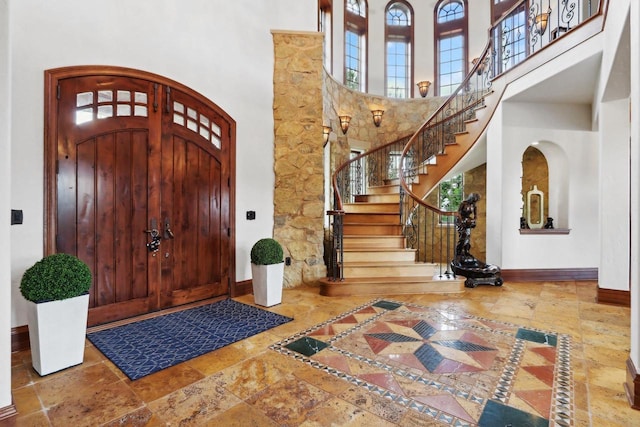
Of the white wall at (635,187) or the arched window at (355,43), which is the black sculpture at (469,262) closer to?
the white wall at (635,187)

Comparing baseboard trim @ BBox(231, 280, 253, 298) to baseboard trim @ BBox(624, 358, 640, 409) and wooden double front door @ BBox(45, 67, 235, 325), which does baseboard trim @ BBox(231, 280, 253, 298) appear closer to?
wooden double front door @ BBox(45, 67, 235, 325)

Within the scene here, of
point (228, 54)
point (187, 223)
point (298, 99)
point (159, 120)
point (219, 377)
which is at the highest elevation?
point (228, 54)

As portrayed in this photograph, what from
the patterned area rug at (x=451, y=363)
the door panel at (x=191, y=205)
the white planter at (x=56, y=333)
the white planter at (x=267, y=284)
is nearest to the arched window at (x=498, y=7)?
the door panel at (x=191, y=205)

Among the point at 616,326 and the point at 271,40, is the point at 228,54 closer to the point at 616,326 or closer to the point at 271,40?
the point at 271,40

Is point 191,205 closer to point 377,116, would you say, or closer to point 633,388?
point 633,388

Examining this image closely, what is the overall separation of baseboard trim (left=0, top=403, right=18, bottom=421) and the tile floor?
41 mm

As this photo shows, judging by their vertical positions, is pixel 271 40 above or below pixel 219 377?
above

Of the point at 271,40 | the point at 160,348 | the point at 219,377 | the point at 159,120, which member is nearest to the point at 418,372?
the point at 219,377

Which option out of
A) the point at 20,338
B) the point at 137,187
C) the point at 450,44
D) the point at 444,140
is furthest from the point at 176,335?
the point at 450,44

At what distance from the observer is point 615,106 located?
3.75 metres

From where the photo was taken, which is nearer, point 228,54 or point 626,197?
point 626,197

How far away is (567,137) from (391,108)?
3884 millimetres

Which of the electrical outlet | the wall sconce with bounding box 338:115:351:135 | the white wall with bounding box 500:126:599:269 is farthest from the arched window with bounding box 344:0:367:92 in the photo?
the electrical outlet

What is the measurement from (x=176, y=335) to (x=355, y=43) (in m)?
7.65
